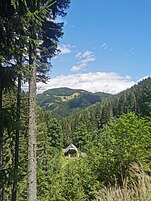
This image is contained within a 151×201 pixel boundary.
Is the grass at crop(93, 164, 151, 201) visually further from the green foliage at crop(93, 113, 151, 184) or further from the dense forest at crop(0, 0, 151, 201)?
the green foliage at crop(93, 113, 151, 184)

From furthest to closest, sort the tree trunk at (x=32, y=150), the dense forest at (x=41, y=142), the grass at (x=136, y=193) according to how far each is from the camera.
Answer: the tree trunk at (x=32, y=150)
the dense forest at (x=41, y=142)
the grass at (x=136, y=193)

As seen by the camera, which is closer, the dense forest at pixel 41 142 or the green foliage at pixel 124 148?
the dense forest at pixel 41 142

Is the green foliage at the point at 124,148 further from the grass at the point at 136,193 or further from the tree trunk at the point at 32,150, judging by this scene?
the grass at the point at 136,193

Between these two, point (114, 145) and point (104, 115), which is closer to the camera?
point (114, 145)

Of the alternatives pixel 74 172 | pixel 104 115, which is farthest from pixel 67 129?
pixel 74 172

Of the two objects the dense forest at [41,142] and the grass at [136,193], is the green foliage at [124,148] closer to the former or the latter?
the dense forest at [41,142]

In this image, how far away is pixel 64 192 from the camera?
14398 mm

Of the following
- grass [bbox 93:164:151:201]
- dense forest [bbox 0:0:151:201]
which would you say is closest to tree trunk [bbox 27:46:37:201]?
dense forest [bbox 0:0:151:201]

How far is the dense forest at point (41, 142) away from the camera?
5.85m

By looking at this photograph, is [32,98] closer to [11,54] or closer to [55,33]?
[11,54]

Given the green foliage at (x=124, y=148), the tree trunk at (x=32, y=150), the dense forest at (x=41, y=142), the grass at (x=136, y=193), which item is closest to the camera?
the grass at (x=136, y=193)

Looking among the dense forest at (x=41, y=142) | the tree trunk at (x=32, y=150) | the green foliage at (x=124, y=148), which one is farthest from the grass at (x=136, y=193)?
the green foliage at (x=124, y=148)

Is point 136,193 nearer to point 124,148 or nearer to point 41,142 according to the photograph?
point 124,148

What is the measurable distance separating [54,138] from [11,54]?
173 feet
